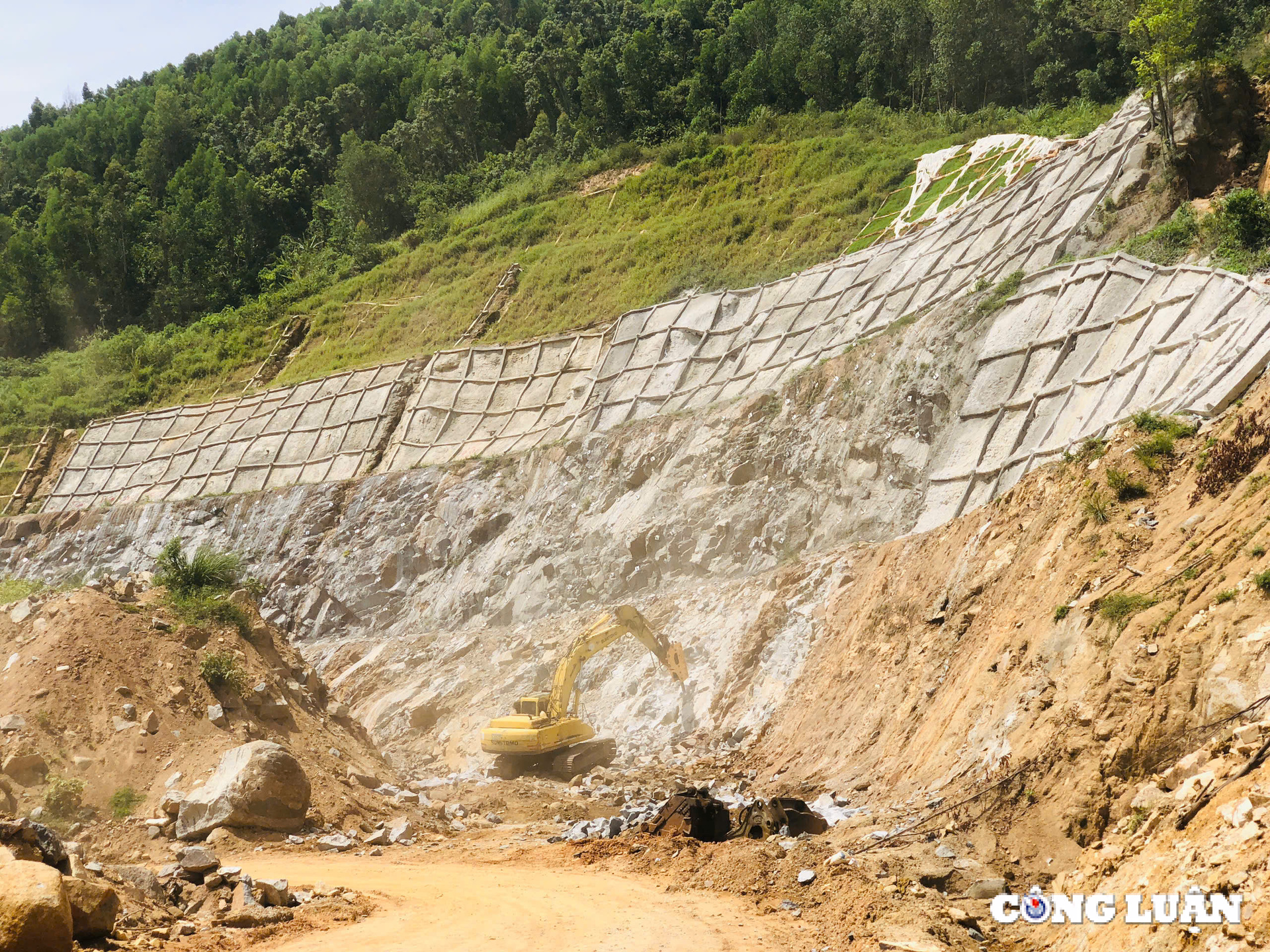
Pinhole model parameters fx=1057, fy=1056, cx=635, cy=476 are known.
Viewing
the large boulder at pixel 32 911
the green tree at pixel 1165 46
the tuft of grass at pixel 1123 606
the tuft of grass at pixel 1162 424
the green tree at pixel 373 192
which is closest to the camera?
the large boulder at pixel 32 911

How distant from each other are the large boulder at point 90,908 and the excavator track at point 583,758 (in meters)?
9.96

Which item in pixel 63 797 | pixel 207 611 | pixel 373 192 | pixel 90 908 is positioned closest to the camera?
pixel 90 908

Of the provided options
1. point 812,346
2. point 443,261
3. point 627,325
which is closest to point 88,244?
point 443,261

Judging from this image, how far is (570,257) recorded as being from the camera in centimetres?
4059

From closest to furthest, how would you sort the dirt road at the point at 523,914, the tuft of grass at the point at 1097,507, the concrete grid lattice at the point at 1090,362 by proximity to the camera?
the dirt road at the point at 523,914, the tuft of grass at the point at 1097,507, the concrete grid lattice at the point at 1090,362

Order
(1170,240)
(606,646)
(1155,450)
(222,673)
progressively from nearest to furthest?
(1155,450) → (222,673) → (1170,240) → (606,646)

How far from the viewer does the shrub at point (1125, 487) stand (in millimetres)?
12750

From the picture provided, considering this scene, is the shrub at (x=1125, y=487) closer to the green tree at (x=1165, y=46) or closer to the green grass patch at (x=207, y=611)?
the green tree at (x=1165, y=46)

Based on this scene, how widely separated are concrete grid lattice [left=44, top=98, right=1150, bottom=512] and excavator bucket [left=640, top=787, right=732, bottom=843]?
13.3m

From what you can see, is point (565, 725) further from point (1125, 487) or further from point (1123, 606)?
point (1123, 606)

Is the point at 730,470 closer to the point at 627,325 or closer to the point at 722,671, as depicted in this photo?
the point at 722,671

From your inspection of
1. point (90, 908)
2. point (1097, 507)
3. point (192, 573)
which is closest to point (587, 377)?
point (192, 573)

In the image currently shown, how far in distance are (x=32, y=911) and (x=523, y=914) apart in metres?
4.26

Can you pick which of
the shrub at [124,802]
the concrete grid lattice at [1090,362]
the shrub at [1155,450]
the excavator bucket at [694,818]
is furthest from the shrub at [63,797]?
the shrub at [1155,450]
